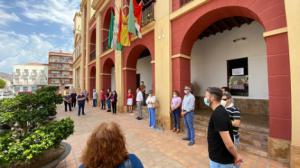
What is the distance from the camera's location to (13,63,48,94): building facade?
57.3m

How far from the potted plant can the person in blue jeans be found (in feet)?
6.61

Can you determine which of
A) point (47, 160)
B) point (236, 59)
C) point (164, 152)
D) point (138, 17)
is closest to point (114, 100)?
point (138, 17)

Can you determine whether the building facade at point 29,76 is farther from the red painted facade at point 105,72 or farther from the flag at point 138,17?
the flag at point 138,17

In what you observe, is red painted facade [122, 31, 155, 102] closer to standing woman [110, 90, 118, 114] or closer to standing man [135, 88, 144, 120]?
standing woman [110, 90, 118, 114]

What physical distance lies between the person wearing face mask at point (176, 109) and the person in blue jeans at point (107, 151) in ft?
16.5

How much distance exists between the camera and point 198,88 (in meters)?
9.68

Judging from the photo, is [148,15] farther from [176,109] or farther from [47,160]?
[47,160]

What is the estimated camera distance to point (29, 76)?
5959 cm

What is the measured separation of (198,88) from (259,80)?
3215 mm

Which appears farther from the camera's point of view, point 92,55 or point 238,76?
point 92,55

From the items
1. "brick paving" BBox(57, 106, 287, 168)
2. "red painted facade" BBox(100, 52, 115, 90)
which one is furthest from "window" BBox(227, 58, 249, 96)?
"red painted facade" BBox(100, 52, 115, 90)

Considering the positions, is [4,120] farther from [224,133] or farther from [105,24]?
[105,24]

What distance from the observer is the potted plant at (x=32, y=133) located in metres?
2.56

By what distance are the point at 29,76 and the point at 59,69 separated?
11.4 meters
